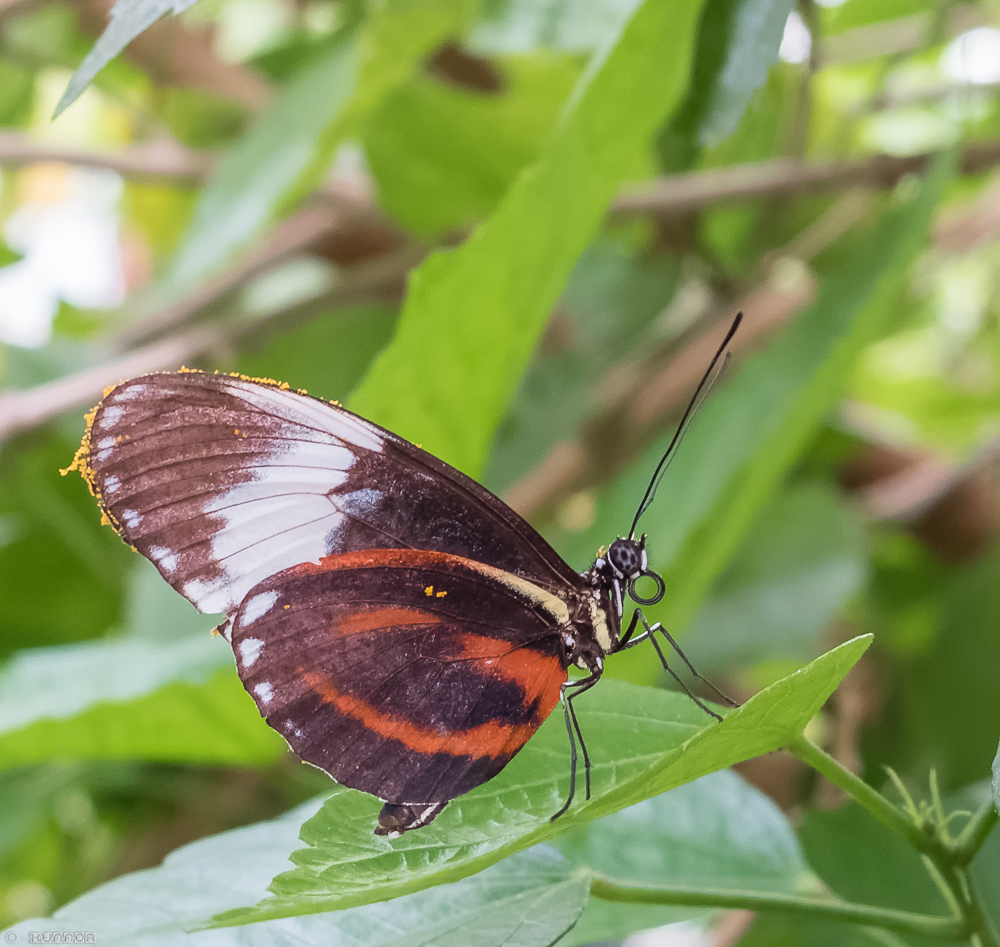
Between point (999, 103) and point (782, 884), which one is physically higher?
point (999, 103)

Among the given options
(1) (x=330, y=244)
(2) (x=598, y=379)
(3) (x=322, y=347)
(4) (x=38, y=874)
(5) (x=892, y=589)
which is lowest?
(5) (x=892, y=589)

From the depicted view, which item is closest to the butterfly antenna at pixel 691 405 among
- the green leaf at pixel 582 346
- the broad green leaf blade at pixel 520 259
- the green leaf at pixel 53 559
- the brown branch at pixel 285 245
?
the broad green leaf blade at pixel 520 259

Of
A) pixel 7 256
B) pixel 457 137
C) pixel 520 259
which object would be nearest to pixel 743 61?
pixel 520 259

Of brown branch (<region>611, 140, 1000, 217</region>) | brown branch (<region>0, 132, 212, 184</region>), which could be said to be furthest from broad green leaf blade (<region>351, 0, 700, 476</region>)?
brown branch (<region>0, 132, 212, 184</region>)

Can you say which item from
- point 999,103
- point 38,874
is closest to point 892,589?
point 999,103

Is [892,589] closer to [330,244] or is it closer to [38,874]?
[330,244]

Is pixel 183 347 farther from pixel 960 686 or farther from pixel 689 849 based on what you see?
pixel 960 686
